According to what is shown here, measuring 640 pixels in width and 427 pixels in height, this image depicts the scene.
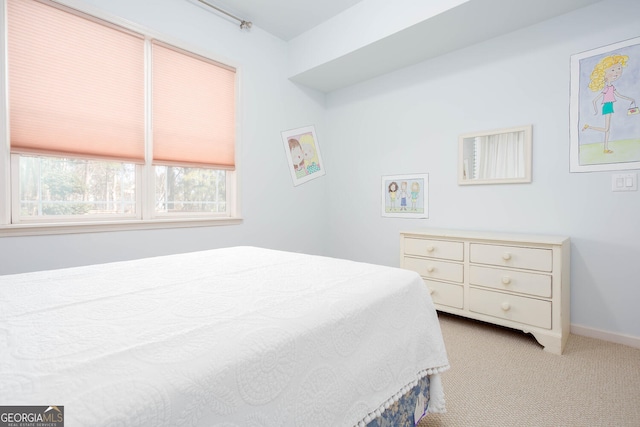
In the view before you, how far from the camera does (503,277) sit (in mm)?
2174

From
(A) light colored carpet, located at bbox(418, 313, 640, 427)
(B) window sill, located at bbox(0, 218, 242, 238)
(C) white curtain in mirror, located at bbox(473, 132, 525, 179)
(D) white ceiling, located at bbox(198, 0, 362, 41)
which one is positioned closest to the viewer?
(A) light colored carpet, located at bbox(418, 313, 640, 427)

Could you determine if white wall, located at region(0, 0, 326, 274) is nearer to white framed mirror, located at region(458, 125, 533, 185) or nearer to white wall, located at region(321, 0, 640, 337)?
white wall, located at region(321, 0, 640, 337)

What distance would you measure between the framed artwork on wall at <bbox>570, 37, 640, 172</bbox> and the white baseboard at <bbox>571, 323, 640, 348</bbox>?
1149 mm

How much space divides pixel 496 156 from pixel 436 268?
3.58 feet

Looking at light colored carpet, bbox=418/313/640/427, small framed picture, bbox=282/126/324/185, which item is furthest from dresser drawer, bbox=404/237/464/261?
→ small framed picture, bbox=282/126/324/185

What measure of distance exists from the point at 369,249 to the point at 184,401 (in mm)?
3081

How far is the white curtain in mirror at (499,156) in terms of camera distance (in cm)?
250

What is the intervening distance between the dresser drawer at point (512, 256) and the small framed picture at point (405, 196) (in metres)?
0.80

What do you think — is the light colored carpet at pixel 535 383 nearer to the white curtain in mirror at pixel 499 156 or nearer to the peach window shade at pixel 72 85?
the white curtain in mirror at pixel 499 156

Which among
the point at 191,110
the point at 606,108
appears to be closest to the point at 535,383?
the point at 606,108

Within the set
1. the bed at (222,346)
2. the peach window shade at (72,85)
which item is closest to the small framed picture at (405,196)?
the bed at (222,346)

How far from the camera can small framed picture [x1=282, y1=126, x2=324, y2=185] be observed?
3480 millimetres

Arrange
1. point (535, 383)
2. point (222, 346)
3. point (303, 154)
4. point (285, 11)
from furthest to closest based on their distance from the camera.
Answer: point (303, 154) → point (285, 11) → point (535, 383) → point (222, 346)

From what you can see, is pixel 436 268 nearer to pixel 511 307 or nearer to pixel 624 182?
pixel 511 307
